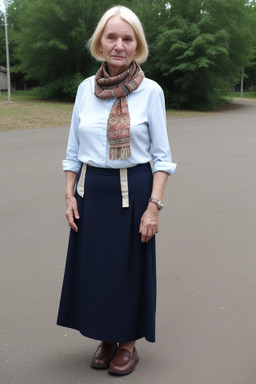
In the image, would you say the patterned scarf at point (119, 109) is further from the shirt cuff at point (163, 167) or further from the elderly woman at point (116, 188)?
the shirt cuff at point (163, 167)

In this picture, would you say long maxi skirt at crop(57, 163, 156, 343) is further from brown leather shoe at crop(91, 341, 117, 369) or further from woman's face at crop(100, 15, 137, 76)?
woman's face at crop(100, 15, 137, 76)

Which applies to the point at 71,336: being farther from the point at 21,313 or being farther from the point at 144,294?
the point at 144,294

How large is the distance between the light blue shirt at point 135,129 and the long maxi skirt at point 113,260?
64 millimetres

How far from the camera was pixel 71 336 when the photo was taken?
317cm

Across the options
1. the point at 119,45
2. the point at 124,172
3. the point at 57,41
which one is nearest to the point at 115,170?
the point at 124,172

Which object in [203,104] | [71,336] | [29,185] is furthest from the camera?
[203,104]

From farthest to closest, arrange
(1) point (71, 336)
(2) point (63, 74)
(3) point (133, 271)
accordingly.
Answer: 1. (2) point (63, 74)
2. (1) point (71, 336)
3. (3) point (133, 271)

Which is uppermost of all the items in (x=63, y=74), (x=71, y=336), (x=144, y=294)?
(x=63, y=74)

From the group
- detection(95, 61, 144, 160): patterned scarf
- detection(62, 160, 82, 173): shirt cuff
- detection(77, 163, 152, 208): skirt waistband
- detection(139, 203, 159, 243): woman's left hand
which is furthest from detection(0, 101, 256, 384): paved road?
detection(95, 61, 144, 160): patterned scarf

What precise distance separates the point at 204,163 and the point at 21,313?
679 cm

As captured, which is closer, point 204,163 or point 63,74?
point 204,163

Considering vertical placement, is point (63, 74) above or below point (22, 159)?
above

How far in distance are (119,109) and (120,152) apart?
0.72 ft

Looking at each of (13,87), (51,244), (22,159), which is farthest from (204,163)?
(13,87)
